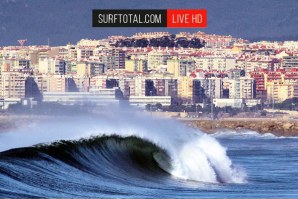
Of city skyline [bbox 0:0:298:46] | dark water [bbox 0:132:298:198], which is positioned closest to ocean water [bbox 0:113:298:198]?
dark water [bbox 0:132:298:198]

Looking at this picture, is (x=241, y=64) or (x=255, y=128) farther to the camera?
(x=241, y=64)

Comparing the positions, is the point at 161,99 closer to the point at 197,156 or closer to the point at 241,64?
the point at 241,64

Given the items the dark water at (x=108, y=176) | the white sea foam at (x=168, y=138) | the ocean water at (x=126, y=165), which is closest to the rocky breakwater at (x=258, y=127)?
the white sea foam at (x=168, y=138)

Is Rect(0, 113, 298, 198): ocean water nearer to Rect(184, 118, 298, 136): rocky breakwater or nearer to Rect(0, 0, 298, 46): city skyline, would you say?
Rect(184, 118, 298, 136): rocky breakwater

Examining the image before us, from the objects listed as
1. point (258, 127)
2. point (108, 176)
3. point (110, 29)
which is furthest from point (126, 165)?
point (110, 29)

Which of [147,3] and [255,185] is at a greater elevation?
[147,3]

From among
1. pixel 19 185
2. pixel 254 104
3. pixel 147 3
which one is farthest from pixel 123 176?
pixel 147 3

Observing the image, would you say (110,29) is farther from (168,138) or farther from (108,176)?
(108,176)
